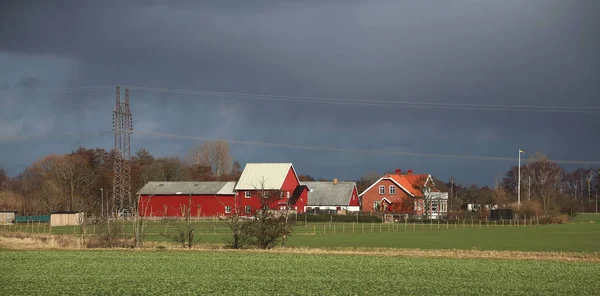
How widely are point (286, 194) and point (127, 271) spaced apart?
7492 cm

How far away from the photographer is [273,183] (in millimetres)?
99625

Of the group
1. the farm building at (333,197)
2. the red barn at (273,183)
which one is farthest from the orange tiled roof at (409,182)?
the red barn at (273,183)

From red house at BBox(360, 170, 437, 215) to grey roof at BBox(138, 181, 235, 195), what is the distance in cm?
2102

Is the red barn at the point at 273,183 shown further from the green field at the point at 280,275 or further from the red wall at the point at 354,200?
the green field at the point at 280,275

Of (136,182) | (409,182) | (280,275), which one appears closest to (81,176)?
(136,182)

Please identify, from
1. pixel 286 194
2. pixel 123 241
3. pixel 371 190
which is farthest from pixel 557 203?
pixel 123 241

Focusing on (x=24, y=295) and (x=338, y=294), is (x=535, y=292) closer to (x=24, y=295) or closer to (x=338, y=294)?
(x=338, y=294)

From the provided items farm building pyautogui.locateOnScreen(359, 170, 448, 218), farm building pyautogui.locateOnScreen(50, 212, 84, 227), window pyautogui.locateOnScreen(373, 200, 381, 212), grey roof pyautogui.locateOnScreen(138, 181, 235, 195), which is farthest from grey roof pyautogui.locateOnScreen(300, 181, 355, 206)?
farm building pyautogui.locateOnScreen(50, 212, 84, 227)

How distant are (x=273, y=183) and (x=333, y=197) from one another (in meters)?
11.5

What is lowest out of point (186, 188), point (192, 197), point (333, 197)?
point (192, 197)

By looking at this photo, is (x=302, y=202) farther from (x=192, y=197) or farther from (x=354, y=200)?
(x=192, y=197)

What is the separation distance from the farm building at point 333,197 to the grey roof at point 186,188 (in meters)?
12.7

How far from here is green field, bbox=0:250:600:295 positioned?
67.7ft

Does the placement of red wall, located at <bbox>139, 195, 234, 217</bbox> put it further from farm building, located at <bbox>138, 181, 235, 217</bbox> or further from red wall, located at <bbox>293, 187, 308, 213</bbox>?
red wall, located at <bbox>293, 187, 308, 213</bbox>
